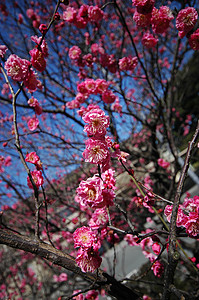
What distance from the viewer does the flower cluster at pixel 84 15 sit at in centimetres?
221

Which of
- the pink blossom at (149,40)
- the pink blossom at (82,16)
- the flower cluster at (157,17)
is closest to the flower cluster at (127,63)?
the pink blossom at (149,40)

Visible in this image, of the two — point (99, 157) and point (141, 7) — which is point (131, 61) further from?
point (99, 157)

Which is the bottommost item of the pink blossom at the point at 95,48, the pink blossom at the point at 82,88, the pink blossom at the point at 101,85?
the pink blossom at the point at 101,85

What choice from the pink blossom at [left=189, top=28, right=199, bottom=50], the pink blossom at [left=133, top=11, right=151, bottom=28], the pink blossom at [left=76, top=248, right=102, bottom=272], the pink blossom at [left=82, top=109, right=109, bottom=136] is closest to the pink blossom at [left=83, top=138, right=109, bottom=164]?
the pink blossom at [left=82, top=109, right=109, bottom=136]

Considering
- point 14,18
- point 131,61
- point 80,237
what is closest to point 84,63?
point 131,61

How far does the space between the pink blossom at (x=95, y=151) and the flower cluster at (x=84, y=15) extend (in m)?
2.04

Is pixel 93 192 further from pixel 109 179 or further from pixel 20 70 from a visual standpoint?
pixel 20 70

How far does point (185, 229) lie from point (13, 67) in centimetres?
163

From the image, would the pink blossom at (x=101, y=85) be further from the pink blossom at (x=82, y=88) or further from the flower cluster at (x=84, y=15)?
the flower cluster at (x=84, y=15)

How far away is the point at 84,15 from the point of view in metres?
2.32

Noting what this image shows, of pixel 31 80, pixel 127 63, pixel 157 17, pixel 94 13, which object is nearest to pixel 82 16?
pixel 94 13

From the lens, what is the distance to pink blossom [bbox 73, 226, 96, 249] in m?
1.03

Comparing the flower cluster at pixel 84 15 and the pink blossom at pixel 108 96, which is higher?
the flower cluster at pixel 84 15

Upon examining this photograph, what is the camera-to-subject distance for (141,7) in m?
1.68
